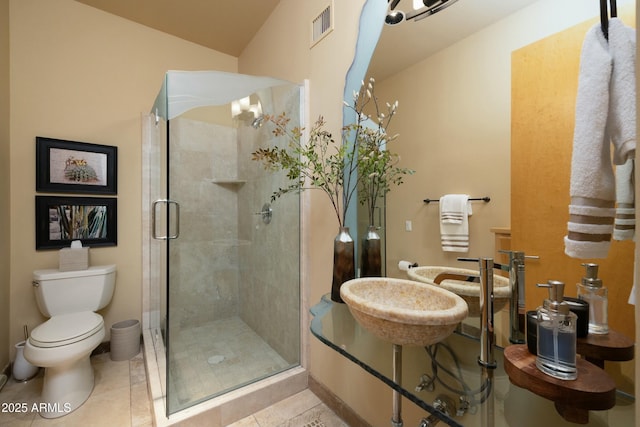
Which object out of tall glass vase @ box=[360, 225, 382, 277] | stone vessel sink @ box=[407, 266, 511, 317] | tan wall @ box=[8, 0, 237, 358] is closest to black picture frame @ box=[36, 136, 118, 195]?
tan wall @ box=[8, 0, 237, 358]

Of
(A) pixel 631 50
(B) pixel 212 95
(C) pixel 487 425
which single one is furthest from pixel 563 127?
(B) pixel 212 95

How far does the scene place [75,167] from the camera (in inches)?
81.7

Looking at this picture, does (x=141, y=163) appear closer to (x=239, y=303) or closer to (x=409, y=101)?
(x=239, y=303)

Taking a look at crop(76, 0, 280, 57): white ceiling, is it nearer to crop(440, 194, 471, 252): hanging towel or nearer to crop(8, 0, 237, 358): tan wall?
crop(8, 0, 237, 358): tan wall

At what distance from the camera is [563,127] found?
2.38 ft

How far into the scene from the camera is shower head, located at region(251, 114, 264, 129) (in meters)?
1.95

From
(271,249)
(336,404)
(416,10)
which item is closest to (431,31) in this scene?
(416,10)

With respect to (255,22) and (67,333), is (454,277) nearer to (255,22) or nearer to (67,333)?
(67,333)

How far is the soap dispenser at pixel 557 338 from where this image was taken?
0.55 m

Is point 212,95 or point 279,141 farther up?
point 212,95

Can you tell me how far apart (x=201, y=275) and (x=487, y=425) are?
1884 mm

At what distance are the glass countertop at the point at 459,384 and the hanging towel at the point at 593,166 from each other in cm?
36

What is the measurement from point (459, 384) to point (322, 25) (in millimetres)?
1881

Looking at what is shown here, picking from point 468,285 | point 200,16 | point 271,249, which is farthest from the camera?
point 200,16
